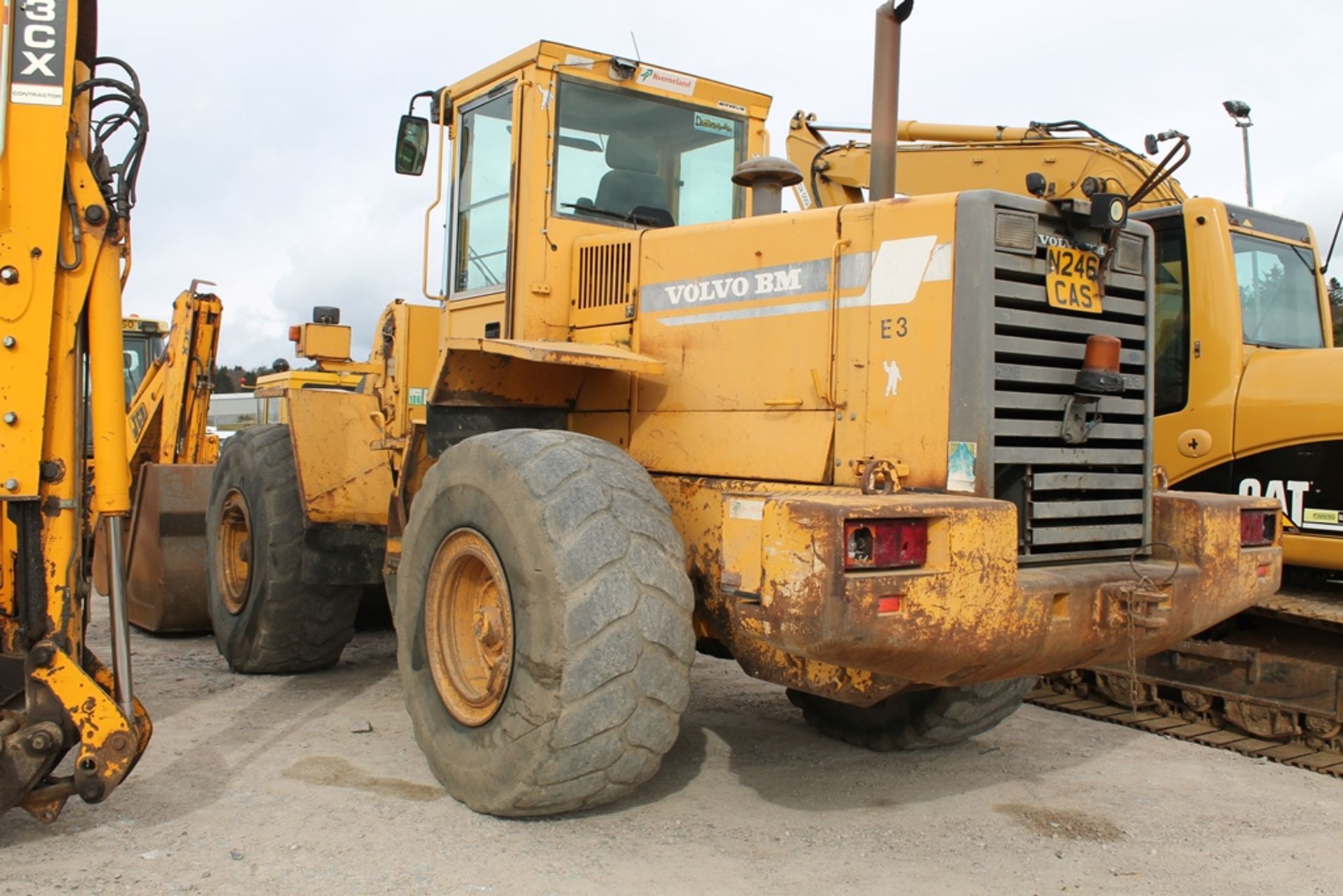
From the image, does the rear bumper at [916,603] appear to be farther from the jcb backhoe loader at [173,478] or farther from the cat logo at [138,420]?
the cat logo at [138,420]

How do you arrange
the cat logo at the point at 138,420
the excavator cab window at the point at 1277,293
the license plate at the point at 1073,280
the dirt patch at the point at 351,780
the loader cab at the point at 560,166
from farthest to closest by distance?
the cat logo at the point at 138,420, the excavator cab window at the point at 1277,293, the loader cab at the point at 560,166, the dirt patch at the point at 351,780, the license plate at the point at 1073,280

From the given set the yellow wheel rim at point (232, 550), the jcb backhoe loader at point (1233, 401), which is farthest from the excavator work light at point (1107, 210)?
the yellow wheel rim at point (232, 550)

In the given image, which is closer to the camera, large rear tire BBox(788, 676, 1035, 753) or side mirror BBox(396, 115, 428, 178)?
large rear tire BBox(788, 676, 1035, 753)

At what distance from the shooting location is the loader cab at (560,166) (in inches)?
221

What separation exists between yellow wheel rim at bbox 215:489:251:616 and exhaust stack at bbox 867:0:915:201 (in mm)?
4328

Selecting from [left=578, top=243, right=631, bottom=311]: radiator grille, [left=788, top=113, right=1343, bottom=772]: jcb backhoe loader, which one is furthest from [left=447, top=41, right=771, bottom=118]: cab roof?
[left=788, top=113, right=1343, bottom=772]: jcb backhoe loader

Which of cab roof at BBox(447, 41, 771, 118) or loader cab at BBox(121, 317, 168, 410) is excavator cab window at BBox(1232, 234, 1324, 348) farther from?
loader cab at BBox(121, 317, 168, 410)

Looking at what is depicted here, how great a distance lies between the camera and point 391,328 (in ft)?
22.1

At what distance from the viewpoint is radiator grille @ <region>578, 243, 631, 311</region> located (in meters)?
5.36

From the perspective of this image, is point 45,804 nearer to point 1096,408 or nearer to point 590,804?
point 590,804

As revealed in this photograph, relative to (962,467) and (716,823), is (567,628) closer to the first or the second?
(716,823)

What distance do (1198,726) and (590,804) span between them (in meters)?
3.95

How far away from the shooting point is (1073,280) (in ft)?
14.6

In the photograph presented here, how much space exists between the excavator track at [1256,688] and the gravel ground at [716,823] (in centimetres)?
33
